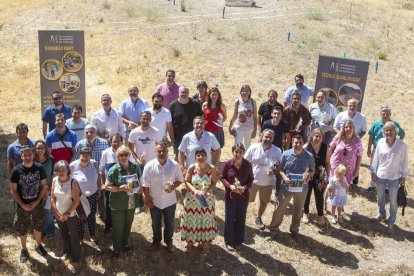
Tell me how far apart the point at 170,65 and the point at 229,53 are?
2.86 m

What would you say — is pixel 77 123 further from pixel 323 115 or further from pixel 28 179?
pixel 323 115

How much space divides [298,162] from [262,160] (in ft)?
1.91

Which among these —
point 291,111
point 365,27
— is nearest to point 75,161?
point 291,111

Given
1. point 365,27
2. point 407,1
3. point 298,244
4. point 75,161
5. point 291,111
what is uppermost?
point 407,1

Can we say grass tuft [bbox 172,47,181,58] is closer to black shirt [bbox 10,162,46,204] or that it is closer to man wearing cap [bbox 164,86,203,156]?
man wearing cap [bbox 164,86,203,156]

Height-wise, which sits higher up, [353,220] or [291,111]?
[291,111]

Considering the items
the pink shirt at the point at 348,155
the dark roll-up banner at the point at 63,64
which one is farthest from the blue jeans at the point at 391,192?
the dark roll-up banner at the point at 63,64

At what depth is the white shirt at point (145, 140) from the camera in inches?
296

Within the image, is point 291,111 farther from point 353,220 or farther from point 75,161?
point 75,161

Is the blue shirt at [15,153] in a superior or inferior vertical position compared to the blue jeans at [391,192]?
superior

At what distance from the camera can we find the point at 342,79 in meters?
10.3

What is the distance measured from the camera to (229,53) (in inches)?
770

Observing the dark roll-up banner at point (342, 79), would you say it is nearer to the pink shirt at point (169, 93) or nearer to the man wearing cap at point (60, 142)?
the pink shirt at point (169, 93)

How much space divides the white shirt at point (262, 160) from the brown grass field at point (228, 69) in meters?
0.98
